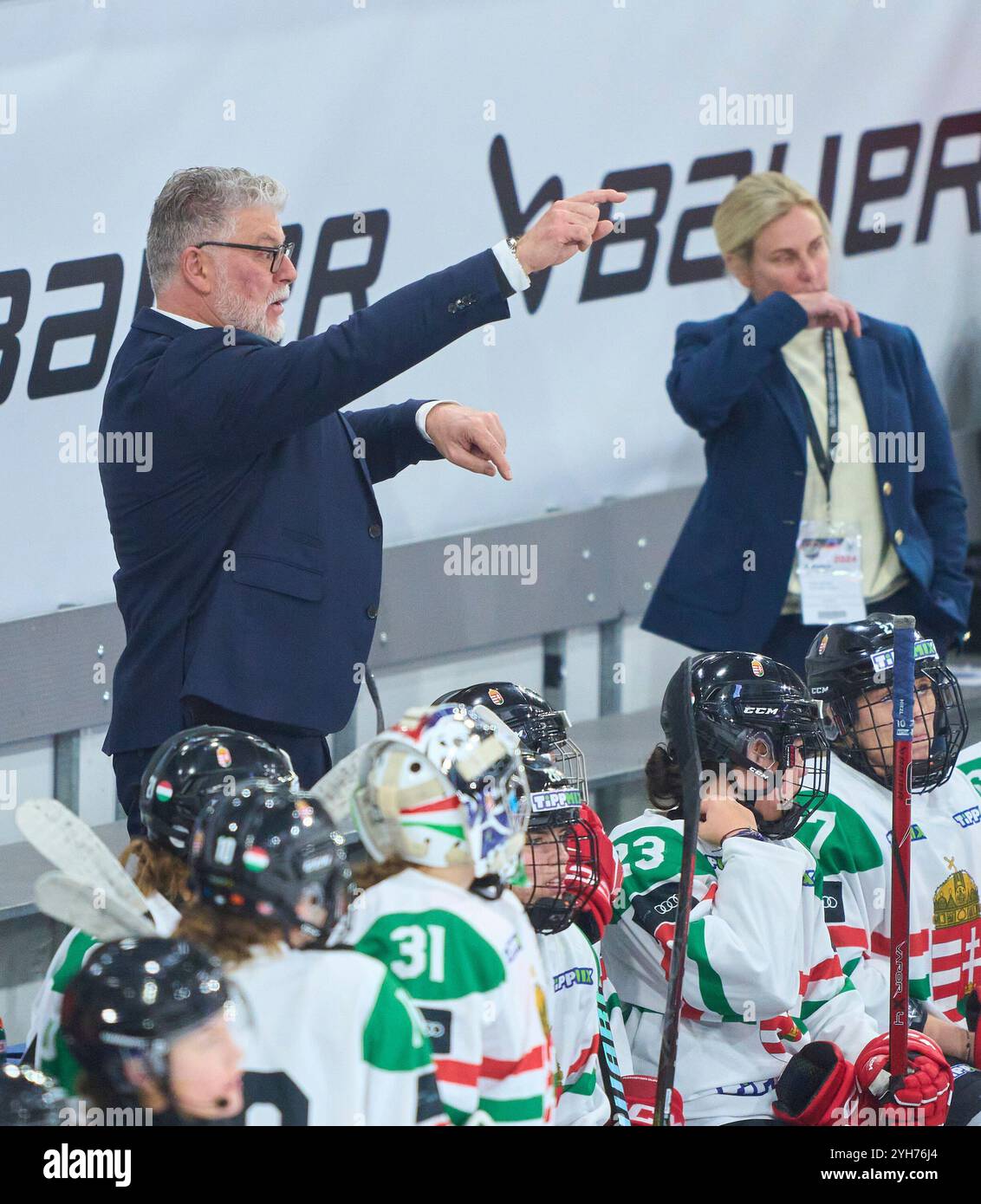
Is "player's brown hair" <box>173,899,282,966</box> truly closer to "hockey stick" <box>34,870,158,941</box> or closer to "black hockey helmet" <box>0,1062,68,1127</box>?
"hockey stick" <box>34,870,158,941</box>

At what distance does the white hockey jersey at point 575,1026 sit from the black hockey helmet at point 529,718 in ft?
1.10

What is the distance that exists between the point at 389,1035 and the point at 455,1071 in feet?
0.68

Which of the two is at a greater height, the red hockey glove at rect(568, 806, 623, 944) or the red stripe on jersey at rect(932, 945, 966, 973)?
the red hockey glove at rect(568, 806, 623, 944)

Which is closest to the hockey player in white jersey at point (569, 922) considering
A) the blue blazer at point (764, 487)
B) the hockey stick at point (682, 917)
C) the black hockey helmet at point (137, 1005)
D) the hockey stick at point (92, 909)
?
the hockey stick at point (682, 917)

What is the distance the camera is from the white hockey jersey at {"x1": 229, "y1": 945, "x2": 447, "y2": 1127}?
2.02 metres

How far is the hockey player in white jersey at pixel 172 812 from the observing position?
2.45 m

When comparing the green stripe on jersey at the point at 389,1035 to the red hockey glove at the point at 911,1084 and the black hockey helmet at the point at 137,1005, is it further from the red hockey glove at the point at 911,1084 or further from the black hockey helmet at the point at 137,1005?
the red hockey glove at the point at 911,1084

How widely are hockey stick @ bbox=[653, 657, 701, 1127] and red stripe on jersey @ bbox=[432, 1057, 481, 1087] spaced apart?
1.49ft

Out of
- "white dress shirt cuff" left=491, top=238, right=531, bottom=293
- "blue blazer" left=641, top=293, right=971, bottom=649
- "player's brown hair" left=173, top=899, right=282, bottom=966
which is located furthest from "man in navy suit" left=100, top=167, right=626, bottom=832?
"blue blazer" left=641, top=293, right=971, bottom=649

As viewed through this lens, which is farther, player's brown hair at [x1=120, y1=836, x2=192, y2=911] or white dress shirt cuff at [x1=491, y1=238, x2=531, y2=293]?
white dress shirt cuff at [x1=491, y1=238, x2=531, y2=293]

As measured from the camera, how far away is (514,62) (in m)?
5.09
